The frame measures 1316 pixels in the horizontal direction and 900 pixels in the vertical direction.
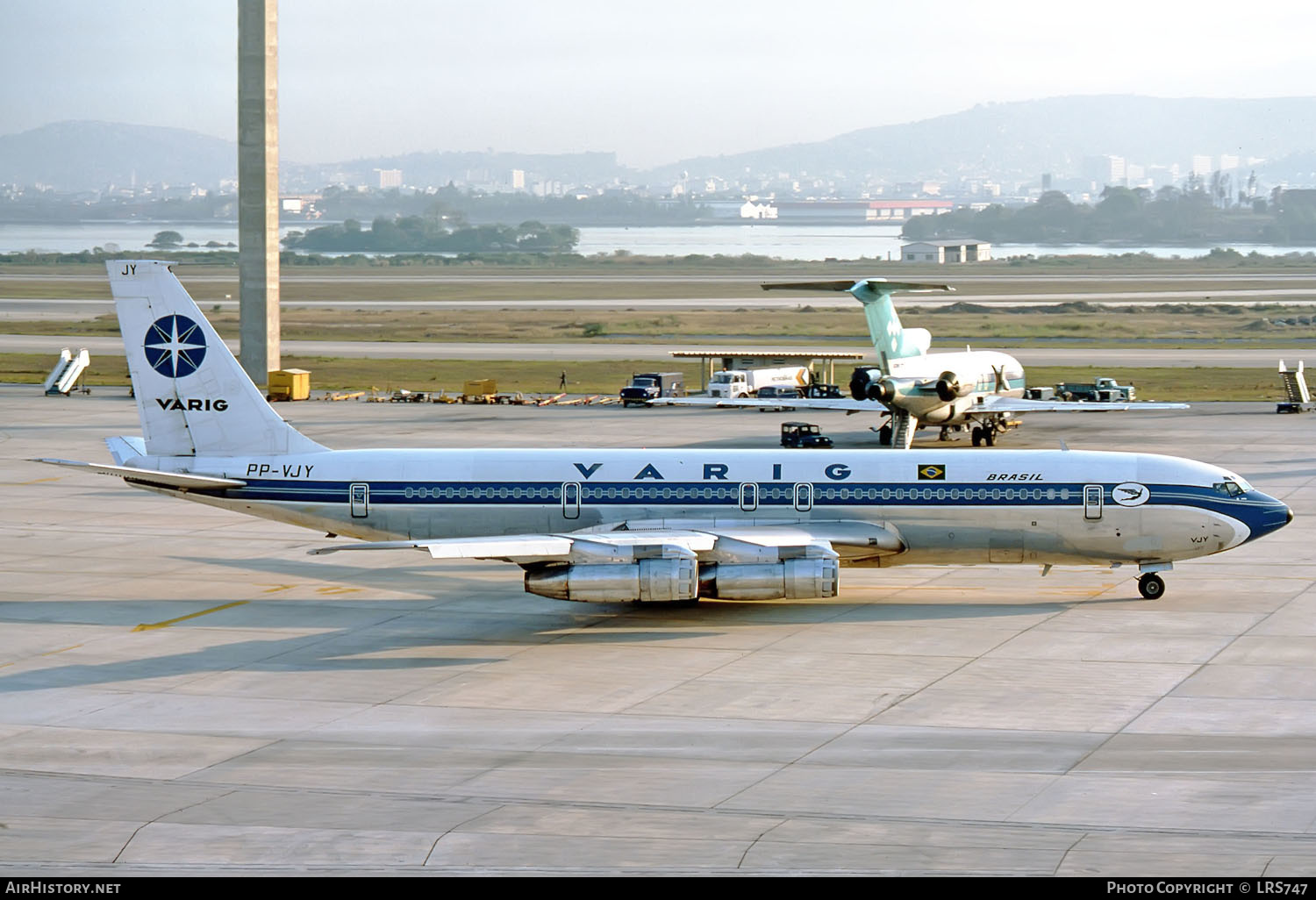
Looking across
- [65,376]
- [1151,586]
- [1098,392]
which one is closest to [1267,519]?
[1151,586]

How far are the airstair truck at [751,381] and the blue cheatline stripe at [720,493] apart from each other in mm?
54023

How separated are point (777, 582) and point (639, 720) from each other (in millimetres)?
8807

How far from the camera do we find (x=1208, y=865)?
21.6 metres

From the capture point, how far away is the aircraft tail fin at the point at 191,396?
42375 mm

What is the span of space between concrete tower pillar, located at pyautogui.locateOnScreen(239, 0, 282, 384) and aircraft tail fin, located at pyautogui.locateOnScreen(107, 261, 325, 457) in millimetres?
63018

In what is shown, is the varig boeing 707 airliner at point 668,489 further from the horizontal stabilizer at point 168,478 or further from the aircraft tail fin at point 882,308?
the aircraft tail fin at point 882,308

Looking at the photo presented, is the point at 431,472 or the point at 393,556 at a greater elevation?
the point at 431,472

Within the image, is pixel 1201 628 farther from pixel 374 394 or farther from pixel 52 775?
pixel 374 394

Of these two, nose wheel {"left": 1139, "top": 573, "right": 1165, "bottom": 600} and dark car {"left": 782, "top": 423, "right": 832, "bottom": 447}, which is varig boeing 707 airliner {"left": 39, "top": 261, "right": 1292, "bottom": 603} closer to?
nose wheel {"left": 1139, "top": 573, "right": 1165, "bottom": 600}

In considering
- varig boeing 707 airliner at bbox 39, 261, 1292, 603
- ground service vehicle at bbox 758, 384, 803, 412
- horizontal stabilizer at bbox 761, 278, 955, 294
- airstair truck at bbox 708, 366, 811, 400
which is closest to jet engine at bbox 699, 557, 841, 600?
varig boeing 707 airliner at bbox 39, 261, 1292, 603

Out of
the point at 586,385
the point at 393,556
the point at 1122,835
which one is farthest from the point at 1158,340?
the point at 1122,835

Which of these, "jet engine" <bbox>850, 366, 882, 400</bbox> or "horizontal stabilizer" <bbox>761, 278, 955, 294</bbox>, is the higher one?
"horizontal stabilizer" <bbox>761, 278, 955, 294</bbox>

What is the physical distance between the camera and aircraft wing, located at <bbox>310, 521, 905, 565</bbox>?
37.4m

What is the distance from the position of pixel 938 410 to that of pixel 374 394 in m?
39.3
